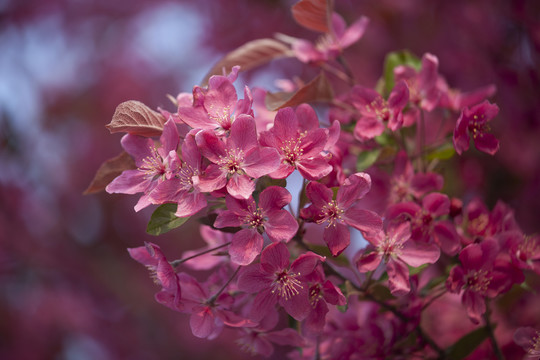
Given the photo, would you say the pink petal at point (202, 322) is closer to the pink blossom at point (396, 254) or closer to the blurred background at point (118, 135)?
the pink blossom at point (396, 254)

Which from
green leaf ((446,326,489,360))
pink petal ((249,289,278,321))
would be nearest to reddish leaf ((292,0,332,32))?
pink petal ((249,289,278,321))

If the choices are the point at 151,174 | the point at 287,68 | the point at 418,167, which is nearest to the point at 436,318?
the point at 418,167

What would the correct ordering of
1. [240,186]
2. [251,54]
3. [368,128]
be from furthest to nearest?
[251,54], [368,128], [240,186]

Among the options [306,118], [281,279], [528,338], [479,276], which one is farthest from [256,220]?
[528,338]

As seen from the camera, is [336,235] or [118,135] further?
[118,135]

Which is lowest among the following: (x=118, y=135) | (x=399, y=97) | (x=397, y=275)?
(x=118, y=135)

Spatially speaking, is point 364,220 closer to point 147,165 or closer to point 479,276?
point 479,276

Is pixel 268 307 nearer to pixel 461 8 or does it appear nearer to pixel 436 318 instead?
pixel 436 318
